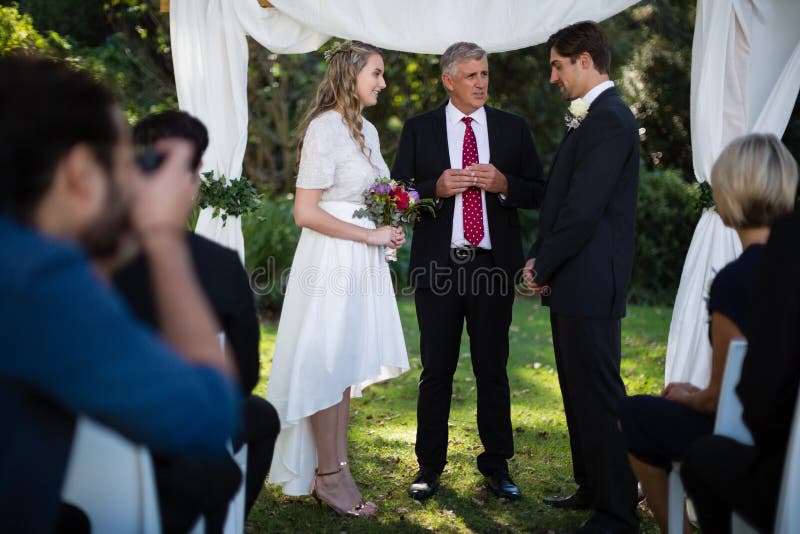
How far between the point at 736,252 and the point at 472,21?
1.92 m

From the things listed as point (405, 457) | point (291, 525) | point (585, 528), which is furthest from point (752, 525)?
point (405, 457)

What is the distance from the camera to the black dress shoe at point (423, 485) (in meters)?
4.41

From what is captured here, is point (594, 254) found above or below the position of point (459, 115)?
below

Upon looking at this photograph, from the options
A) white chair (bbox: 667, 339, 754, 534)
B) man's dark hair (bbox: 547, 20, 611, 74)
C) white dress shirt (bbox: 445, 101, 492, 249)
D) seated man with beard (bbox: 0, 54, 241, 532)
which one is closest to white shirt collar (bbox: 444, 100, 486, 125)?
white dress shirt (bbox: 445, 101, 492, 249)

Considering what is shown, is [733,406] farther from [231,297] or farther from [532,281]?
[231,297]

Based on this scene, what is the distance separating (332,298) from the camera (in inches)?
164

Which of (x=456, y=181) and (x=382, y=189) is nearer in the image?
→ (x=382, y=189)

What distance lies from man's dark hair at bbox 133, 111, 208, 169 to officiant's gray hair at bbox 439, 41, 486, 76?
196 cm

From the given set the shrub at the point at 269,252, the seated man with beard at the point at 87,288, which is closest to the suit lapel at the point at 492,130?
the seated man with beard at the point at 87,288

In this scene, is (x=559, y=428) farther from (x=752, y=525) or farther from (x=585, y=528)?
(x=752, y=525)

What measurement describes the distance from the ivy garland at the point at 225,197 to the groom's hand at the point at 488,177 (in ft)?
3.75

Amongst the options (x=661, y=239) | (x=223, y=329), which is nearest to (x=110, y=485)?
(x=223, y=329)

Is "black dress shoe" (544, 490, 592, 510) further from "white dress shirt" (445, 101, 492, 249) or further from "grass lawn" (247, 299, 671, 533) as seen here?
"white dress shirt" (445, 101, 492, 249)

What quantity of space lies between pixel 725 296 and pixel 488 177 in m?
1.94
